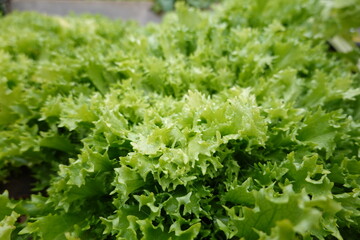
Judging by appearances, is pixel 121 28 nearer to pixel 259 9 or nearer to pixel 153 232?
pixel 259 9

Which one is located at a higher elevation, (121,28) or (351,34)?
(351,34)

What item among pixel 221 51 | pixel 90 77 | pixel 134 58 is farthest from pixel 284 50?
pixel 90 77

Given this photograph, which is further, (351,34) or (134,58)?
(351,34)

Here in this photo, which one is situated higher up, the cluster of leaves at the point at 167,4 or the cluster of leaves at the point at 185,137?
the cluster of leaves at the point at 185,137

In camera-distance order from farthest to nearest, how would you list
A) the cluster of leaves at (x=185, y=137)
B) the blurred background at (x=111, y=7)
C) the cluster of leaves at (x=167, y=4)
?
the cluster of leaves at (x=167, y=4) < the blurred background at (x=111, y=7) < the cluster of leaves at (x=185, y=137)

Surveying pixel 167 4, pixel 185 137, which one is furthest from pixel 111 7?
pixel 185 137

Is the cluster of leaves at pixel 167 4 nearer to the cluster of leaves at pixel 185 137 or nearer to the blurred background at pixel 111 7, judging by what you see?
the blurred background at pixel 111 7

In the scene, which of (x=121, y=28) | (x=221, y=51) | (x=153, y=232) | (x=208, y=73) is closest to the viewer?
(x=153, y=232)

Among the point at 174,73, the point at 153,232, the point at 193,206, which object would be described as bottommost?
the point at 153,232

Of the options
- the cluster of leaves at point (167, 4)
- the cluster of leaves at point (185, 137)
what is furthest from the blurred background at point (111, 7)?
the cluster of leaves at point (185, 137)
